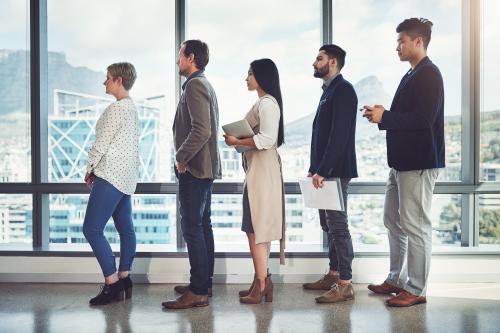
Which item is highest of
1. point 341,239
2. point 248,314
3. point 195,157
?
point 195,157

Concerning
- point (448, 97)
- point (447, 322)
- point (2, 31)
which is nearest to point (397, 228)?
point (447, 322)

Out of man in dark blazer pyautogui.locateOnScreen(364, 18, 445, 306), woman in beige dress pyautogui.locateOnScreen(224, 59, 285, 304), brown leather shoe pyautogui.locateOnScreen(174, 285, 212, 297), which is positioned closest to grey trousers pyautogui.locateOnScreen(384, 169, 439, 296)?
man in dark blazer pyautogui.locateOnScreen(364, 18, 445, 306)

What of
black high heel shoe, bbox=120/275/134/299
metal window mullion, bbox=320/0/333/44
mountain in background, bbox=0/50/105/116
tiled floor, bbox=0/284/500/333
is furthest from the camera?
mountain in background, bbox=0/50/105/116

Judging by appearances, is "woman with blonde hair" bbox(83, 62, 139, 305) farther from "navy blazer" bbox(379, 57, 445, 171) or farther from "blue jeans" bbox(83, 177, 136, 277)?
"navy blazer" bbox(379, 57, 445, 171)

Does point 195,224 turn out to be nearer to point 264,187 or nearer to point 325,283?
point 264,187

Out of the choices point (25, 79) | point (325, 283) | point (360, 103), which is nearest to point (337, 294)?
point (325, 283)

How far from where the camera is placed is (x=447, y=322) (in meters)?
2.90

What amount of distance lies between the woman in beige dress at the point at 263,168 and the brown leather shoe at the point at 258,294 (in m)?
0.09

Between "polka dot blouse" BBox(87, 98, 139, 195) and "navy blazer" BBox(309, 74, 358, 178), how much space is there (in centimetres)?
115

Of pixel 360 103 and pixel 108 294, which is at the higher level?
pixel 360 103

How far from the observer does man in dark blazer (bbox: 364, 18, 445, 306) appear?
3061 mm

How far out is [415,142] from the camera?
3.09m

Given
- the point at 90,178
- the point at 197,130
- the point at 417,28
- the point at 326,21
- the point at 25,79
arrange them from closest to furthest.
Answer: the point at 197,130 → the point at 417,28 → the point at 90,178 → the point at 326,21 → the point at 25,79

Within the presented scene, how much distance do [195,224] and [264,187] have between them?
46cm
